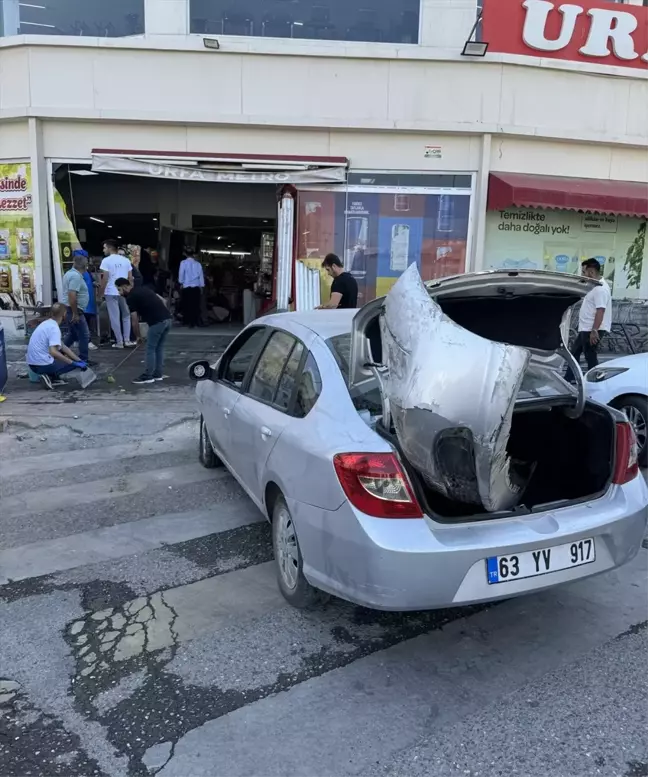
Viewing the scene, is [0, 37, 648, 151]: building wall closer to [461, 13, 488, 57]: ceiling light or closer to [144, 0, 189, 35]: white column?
[461, 13, 488, 57]: ceiling light

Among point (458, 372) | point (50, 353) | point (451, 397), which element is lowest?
point (50, 353)

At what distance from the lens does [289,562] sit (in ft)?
12.0

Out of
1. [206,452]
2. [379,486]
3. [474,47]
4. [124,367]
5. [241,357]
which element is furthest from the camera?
[474,47]

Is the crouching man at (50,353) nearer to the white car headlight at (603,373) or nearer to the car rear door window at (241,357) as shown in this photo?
the car rear door window at (241,357)

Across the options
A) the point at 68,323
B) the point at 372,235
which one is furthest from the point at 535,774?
the point at 372,235

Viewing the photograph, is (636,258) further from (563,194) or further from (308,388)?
(308,388)

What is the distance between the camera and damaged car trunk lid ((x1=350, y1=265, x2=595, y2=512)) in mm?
2727

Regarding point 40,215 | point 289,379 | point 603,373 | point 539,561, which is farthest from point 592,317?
point 40,215

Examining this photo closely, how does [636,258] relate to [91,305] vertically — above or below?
above

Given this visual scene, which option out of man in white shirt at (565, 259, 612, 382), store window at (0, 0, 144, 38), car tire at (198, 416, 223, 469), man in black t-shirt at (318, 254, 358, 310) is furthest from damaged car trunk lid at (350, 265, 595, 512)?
store window at (0, 0, 144, 38)

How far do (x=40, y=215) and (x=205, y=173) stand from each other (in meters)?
3.29

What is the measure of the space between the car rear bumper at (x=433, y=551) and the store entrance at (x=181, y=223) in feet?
41.9

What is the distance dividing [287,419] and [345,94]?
10335mm

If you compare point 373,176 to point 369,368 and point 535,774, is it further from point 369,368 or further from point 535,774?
point 535,774
